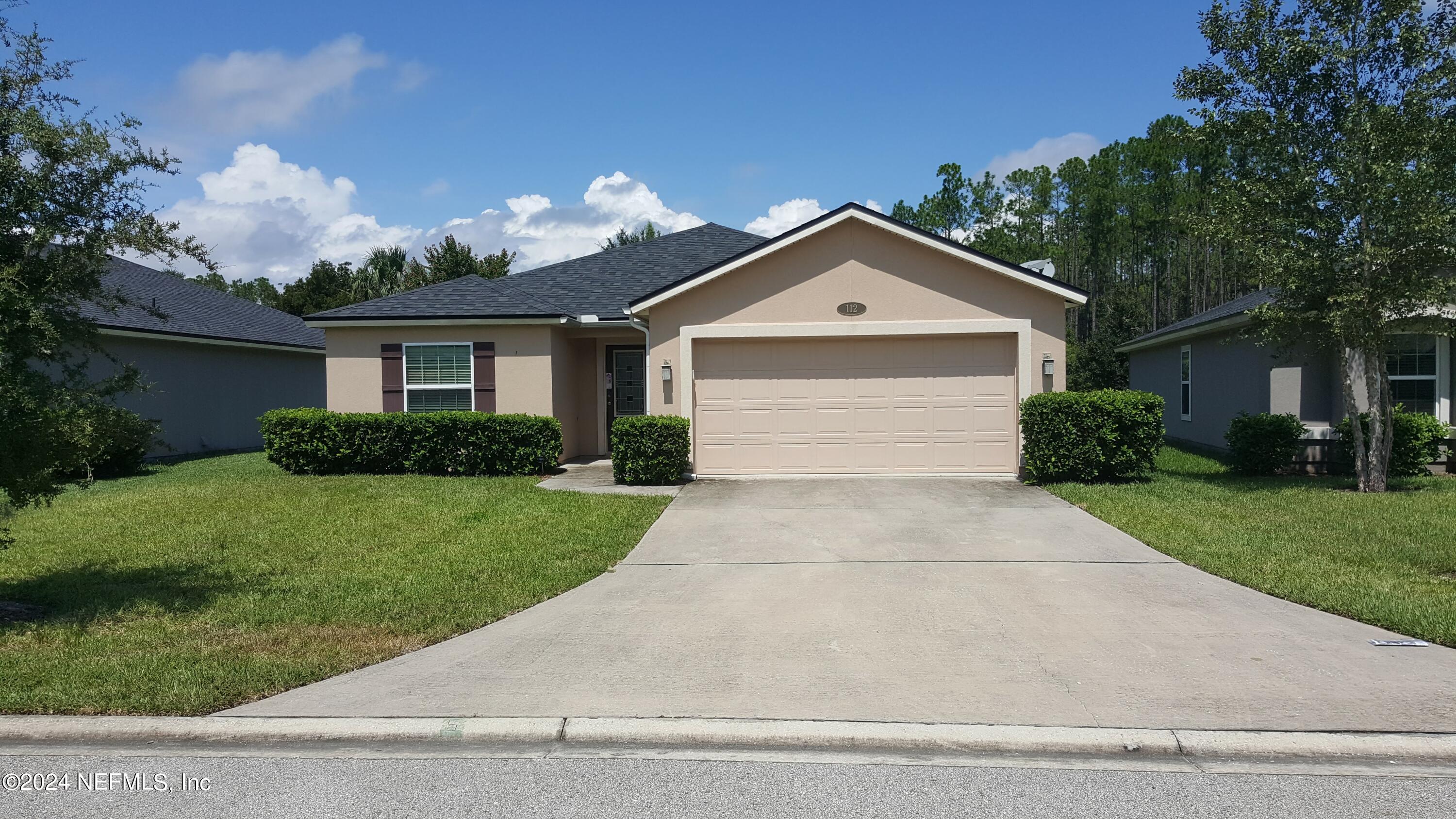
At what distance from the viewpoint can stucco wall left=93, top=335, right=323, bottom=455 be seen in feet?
63.3

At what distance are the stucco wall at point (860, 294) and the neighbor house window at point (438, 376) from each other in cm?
430

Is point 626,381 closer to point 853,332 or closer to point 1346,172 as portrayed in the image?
point 853,332

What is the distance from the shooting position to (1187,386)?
22.2 meters

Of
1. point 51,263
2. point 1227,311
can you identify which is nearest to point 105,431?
point 51,263

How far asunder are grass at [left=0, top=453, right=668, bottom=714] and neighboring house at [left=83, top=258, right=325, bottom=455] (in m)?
5.81

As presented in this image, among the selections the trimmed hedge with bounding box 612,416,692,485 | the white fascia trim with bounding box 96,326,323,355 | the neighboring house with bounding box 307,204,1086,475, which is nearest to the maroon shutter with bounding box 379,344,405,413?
the neighboring house with bounding box 307,204,1086,475

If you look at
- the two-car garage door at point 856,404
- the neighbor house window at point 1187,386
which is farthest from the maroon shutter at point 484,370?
the neighbor house window at point 1187,386

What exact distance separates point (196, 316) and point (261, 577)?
1610 cm

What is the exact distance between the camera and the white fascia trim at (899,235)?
46.5 feet

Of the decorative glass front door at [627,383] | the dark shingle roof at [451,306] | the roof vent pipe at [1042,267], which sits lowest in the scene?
the decorative glass front door at [627,383]

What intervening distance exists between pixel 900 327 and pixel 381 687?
10.5m

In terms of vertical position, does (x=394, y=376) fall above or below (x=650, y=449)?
above

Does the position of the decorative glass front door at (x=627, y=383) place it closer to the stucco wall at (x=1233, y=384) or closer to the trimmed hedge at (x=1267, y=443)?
the stucco wall at (x=1233, y=384)

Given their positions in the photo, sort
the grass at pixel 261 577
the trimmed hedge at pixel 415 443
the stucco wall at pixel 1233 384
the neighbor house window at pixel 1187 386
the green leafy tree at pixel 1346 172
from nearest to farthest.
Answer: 1. the grass at pixel 261 577
2. the green leafy tree at pixel 1346 172
3. the trimmed hedge at pixel 415 443
4. the stucco wall at pixel 1233 384
5. the neighbor house window at pixel 1187 386
